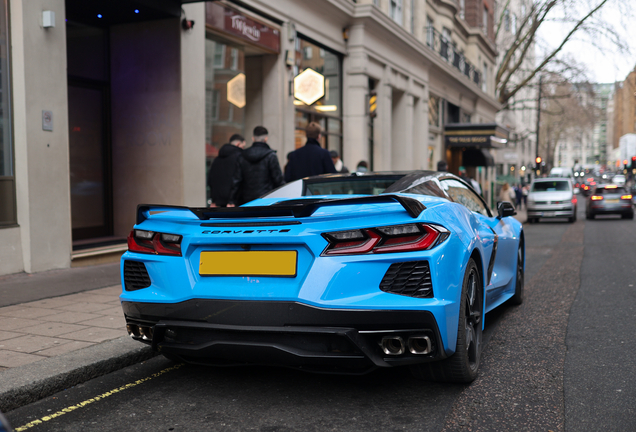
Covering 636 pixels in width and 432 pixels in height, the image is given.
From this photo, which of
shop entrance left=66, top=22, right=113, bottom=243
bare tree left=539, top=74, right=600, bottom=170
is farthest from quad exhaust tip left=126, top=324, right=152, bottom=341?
bare tree left=539, top=74, right=600, bottom=170

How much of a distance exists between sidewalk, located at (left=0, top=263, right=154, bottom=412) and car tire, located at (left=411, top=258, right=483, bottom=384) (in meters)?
2.05

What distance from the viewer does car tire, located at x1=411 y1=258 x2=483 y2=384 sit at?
3.61m

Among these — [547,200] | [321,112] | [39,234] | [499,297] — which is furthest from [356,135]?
[499,297]

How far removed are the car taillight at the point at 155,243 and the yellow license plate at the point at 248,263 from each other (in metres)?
0.21

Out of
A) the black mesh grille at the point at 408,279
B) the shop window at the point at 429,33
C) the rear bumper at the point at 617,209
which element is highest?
the shop window at the point at 429,33

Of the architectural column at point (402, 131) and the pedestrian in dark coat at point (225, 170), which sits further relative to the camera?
the architectural column at point (402, 131)

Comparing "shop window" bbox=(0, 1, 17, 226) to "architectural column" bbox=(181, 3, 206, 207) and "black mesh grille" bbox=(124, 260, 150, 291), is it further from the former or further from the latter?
"black mesh grille" bbox=(124, 260, 150, 291)

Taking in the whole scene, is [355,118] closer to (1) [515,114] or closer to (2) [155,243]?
(2) [155,243]

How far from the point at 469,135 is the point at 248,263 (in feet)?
89.2

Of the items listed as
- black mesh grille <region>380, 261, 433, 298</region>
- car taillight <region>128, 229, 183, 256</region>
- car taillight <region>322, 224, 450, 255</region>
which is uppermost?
car taillight <region>322, 224, 450, 255</region>

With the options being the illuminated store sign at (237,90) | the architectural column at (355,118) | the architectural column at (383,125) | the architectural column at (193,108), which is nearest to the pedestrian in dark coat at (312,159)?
the architectural column at (193,108)

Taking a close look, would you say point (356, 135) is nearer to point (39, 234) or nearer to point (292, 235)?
point (39, 234)

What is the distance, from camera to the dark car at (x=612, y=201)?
84.8ft

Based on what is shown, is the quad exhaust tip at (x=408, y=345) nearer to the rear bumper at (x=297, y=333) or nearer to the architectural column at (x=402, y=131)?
the rear bumper at (x=297, y=333)
